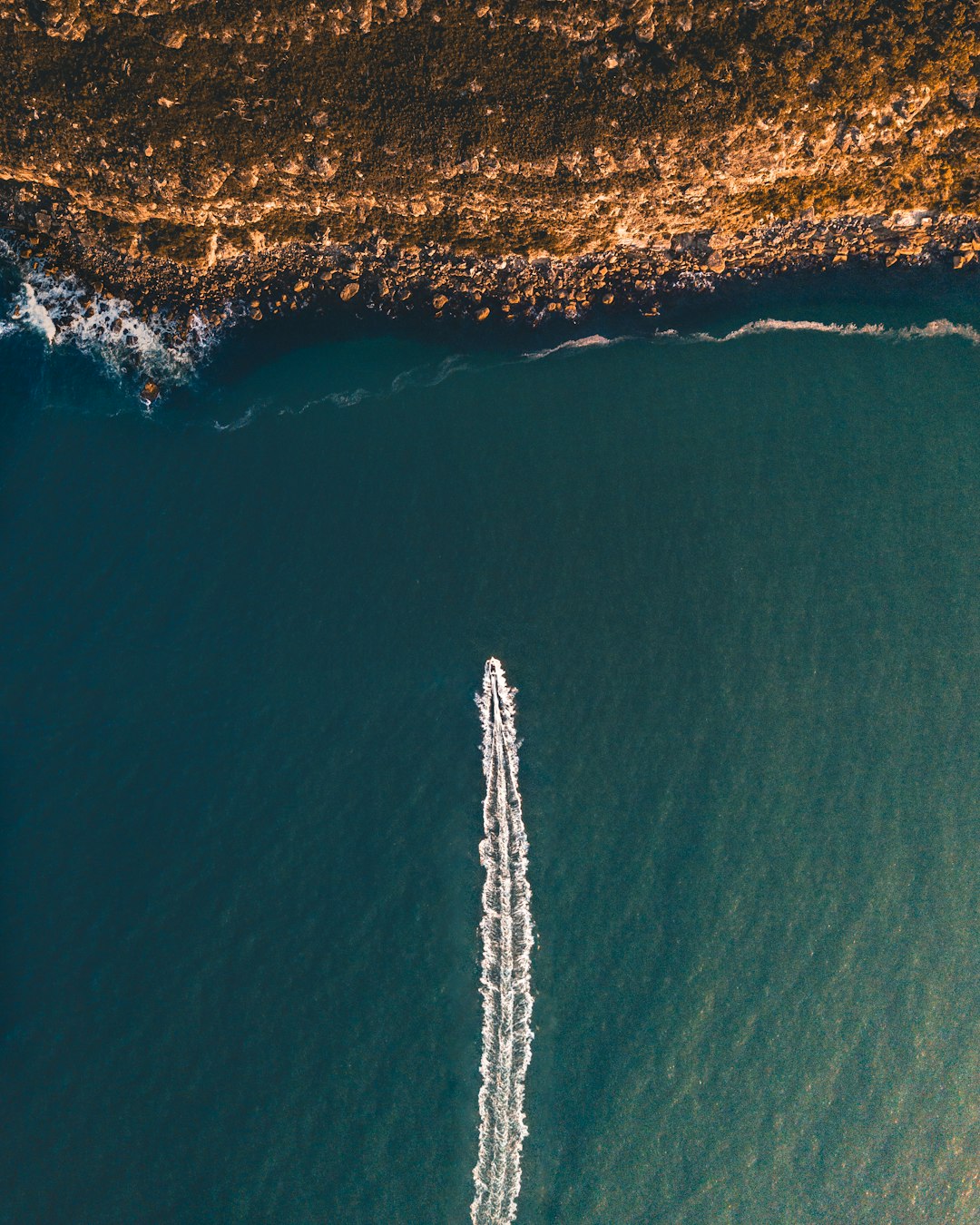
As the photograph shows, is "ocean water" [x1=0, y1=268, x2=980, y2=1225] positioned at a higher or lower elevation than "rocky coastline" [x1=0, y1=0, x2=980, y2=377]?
lower

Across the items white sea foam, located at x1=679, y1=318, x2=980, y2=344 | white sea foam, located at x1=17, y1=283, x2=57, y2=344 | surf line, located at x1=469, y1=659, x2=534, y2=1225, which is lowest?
surf line, located at x1=469, y1=659, x2=534, y2=1225

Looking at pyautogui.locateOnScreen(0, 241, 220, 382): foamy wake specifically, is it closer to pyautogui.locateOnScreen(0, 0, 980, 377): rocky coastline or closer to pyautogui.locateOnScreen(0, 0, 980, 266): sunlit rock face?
pyautogui.locateOnScreen(0, 0, 980, 377): rocky coastline

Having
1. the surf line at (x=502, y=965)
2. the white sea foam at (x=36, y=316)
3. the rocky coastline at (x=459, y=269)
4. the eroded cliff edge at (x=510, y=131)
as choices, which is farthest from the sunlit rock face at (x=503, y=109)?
the surf line at (x=502, y=965)

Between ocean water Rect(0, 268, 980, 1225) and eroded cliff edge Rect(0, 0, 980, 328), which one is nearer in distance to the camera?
eroded cliff edge Rect(0, 0, 980, 328)

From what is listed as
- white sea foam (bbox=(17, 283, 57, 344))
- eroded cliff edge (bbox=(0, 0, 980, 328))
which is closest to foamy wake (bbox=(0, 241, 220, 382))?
white sea foam (bbox=(17, 283, 57, 344))

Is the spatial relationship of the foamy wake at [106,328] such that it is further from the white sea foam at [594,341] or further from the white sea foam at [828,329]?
the white sea foam at [828,329]

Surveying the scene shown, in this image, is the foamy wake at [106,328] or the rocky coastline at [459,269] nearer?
the rocky coastline at [459,269]
